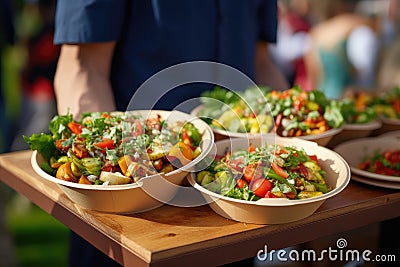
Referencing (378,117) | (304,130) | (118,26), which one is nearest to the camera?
(304,130)

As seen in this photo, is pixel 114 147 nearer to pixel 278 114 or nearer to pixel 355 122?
pixel 278 114

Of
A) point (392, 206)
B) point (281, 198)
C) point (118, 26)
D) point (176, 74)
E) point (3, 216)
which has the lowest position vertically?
point (3, 216)

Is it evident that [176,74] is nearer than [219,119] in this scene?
No

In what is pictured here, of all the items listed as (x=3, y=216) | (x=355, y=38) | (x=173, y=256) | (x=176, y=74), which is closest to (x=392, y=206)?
(x=173, y=256)

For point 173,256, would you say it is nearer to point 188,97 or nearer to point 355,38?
point 188,97

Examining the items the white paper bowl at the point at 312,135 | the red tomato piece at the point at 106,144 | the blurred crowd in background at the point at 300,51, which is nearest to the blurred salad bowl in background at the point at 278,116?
the white paper bowl at the point at 312,135

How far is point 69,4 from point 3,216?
1.64 meters

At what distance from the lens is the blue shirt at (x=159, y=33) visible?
6.09 feet

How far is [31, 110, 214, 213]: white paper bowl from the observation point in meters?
1.34

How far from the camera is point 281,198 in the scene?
134 cm

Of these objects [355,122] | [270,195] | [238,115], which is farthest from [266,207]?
[355,122]

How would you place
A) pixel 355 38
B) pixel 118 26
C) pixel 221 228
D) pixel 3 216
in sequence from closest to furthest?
1. pixel 221 228
2. pixel 118 26
3. pixel 3 216
4. pixel 355 38

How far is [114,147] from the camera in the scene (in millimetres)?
1470

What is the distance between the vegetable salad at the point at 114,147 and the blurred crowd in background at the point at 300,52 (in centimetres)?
219
